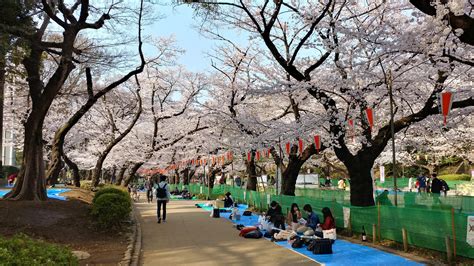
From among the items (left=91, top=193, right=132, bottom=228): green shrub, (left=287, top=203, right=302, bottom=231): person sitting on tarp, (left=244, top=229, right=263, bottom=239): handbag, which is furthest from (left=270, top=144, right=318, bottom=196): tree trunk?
(left=91, top=193, right=132, bottom=228): green shrub

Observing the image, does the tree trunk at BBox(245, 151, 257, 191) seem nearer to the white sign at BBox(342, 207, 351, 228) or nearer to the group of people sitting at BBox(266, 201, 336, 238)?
the group of people sitting at BBox(266, 201, 336, 238)

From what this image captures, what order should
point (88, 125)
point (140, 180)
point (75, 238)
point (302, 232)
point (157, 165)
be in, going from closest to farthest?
point (75, 238), point (302, 232), point (88, 125), point (157, 165), point (140, 180)

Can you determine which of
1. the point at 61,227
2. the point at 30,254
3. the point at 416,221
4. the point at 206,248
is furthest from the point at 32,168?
the point at 416,221

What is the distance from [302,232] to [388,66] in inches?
232

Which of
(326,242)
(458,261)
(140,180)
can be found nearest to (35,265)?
(326,242)

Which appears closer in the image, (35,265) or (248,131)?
(35,265)

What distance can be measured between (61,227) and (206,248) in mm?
3913

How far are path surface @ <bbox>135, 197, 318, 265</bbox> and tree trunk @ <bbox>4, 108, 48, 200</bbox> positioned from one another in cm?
355

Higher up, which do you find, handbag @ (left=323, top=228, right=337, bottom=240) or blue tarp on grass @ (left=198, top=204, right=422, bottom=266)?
handbag @ (left=323, top=228, right=337, bottom=240)

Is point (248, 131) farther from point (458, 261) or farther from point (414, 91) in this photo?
point (458, 261)

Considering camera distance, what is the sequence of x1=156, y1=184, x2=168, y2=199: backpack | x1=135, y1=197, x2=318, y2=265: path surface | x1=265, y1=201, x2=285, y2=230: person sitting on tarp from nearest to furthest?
x1=135, y1=197, x2=318, y2=265: path surface
x1=265, y1=201, x2=285, y2=230: person sitting on tarp
x1=156, y1=184, x2=168, y2=199: backpack

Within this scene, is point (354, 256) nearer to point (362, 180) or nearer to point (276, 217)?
point (276, 217)

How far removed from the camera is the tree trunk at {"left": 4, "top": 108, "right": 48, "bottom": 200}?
1335cm

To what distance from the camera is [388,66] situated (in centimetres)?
1337
